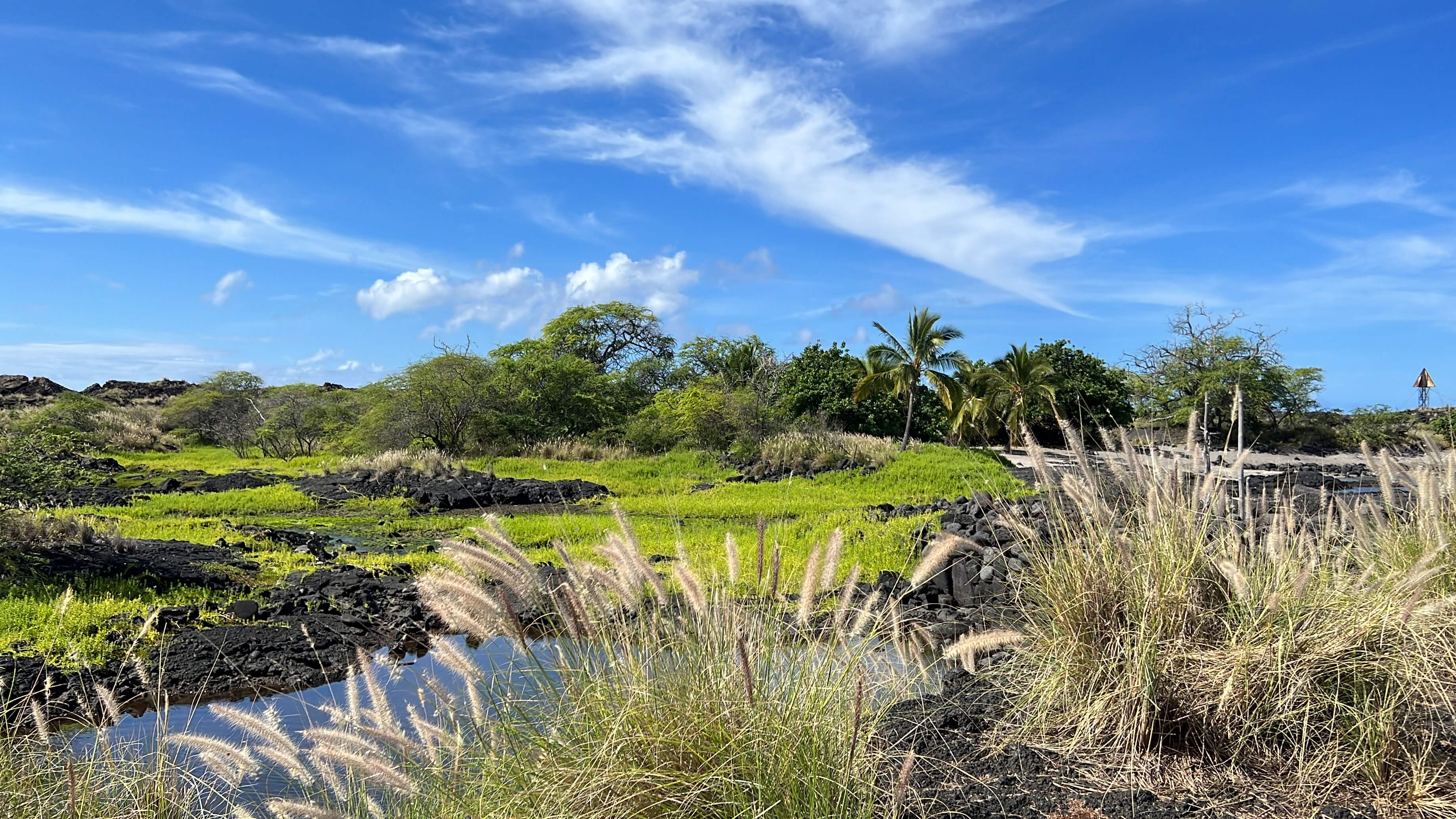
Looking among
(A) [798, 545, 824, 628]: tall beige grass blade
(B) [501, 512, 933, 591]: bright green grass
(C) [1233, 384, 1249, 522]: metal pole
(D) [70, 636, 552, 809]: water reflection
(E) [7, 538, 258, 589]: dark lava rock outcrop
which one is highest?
(C) [1233, 384, 1249, 522]: metal pole

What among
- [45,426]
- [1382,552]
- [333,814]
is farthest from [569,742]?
[45,426]

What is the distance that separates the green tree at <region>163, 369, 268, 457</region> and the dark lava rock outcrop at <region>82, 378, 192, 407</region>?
12.0 m

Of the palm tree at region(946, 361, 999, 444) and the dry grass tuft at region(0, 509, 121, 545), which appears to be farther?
the palm tree at region(946, 361, 999, 444)

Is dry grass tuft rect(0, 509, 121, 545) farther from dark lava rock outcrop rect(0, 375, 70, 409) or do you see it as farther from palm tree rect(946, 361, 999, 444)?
dark lava rock outcrop rect(0, 375, 70, 409)

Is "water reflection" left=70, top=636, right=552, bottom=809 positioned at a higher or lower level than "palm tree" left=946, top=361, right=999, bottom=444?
lower

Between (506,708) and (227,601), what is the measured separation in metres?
7.68

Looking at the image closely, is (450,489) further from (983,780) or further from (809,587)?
(809,587)

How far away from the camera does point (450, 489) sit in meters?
20.1

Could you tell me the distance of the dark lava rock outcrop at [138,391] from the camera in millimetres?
56906

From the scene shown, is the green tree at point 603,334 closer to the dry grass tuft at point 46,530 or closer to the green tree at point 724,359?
the green tree at point 724,359

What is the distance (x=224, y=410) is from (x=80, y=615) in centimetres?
3847

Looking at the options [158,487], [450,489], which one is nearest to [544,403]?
[450,489]

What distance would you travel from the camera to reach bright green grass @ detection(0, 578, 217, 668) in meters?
7.33

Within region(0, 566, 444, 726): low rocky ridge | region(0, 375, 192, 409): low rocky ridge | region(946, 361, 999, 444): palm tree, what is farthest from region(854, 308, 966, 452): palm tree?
region(0, 375, 192, 409): low rocky ridge
